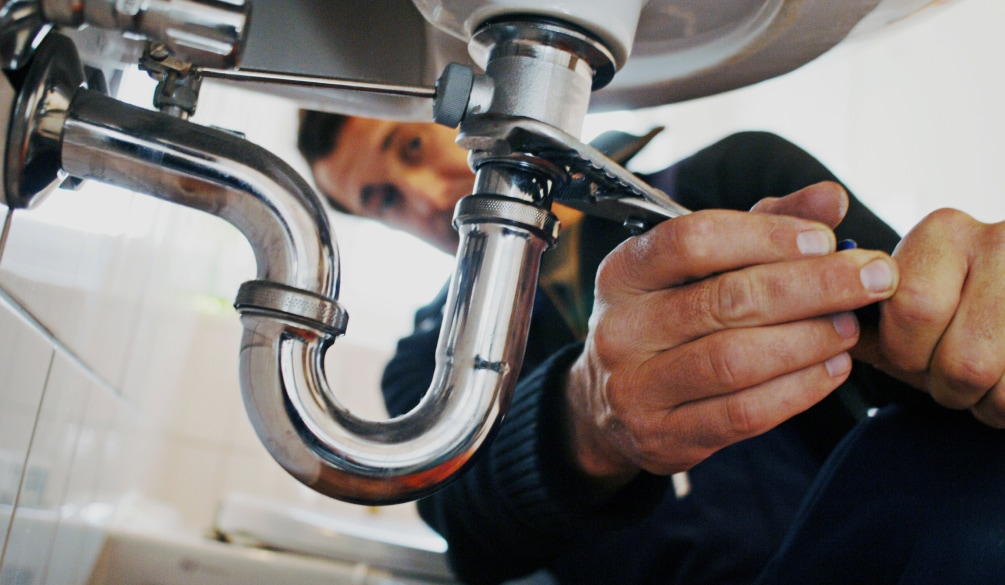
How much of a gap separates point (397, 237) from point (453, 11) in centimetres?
168

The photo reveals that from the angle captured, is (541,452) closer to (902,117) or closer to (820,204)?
(820,204)

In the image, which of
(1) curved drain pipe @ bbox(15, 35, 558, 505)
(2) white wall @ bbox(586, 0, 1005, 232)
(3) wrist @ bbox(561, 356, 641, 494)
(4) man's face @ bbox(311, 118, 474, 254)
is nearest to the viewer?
(1) curved drain pipe @ bbox(15, 35, 558, 505)

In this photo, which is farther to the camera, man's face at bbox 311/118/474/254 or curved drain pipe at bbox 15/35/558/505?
man's face at bbox 311/118/474/254

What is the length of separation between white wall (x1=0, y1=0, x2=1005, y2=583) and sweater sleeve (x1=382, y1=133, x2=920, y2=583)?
18 cm

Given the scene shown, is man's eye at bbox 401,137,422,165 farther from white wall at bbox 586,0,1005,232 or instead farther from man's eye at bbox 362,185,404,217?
white wall at bbox 586,0,1005,232

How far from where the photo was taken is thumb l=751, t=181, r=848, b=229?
0.28m

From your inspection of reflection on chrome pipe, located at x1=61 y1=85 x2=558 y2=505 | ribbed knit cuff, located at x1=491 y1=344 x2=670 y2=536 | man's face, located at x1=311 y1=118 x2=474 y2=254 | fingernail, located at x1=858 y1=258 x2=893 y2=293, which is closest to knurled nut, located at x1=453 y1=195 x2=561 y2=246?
reflection on chrome pipe, located at x1=61 y1=85 x2=558 y2=505

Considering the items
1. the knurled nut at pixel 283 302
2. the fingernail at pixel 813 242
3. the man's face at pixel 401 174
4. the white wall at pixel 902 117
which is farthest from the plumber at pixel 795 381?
the white wall at pixel 902 117

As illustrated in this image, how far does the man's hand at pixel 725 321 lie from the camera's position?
26cm

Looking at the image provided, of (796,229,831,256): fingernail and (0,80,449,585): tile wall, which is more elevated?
(796,229,831,256): fingernail

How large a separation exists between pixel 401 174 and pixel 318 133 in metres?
0.09

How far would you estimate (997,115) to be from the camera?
1.31 m

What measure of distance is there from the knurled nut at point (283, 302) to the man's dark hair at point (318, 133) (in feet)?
1.81

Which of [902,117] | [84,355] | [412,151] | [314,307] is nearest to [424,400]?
[314,307]
